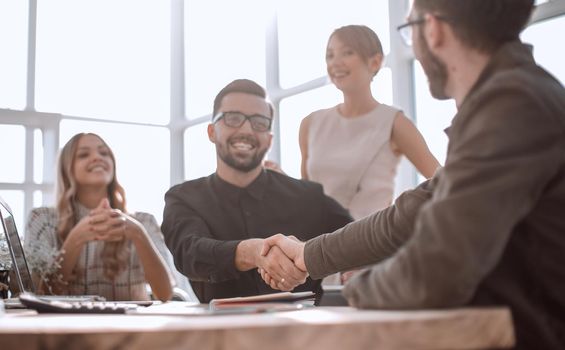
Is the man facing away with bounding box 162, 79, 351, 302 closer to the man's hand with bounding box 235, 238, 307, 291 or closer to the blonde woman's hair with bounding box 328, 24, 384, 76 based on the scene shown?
the man's hand with bounding box 235, 238, 307, 291

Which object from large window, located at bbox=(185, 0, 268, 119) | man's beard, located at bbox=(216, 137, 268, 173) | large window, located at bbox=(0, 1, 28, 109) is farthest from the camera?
large window, located at bbox=(0, 1, 28, 109)

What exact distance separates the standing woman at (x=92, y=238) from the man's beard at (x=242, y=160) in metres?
0.65

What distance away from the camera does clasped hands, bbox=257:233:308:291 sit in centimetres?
170

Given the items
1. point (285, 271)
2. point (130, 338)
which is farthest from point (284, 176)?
point (130, 338)

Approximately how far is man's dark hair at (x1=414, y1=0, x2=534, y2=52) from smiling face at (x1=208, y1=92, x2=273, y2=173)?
1.70 meters

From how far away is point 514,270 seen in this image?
0.83 meters

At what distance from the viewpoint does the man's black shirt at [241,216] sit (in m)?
2.39

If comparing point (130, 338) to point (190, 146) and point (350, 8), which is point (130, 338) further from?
point (190, 146)

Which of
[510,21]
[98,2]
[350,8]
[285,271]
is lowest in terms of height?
[285,271]

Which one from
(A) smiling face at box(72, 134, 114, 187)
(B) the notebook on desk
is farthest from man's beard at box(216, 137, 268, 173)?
(A) smiling face at box(72, 134, 114, 187)

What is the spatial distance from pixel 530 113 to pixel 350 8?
3.89m

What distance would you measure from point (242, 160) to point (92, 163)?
1.24m

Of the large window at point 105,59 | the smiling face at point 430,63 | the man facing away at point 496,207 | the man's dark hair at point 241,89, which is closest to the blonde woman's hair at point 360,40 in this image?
the man's dark hair at point 241,89

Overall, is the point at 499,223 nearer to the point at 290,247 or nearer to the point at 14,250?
the point at 290,247
